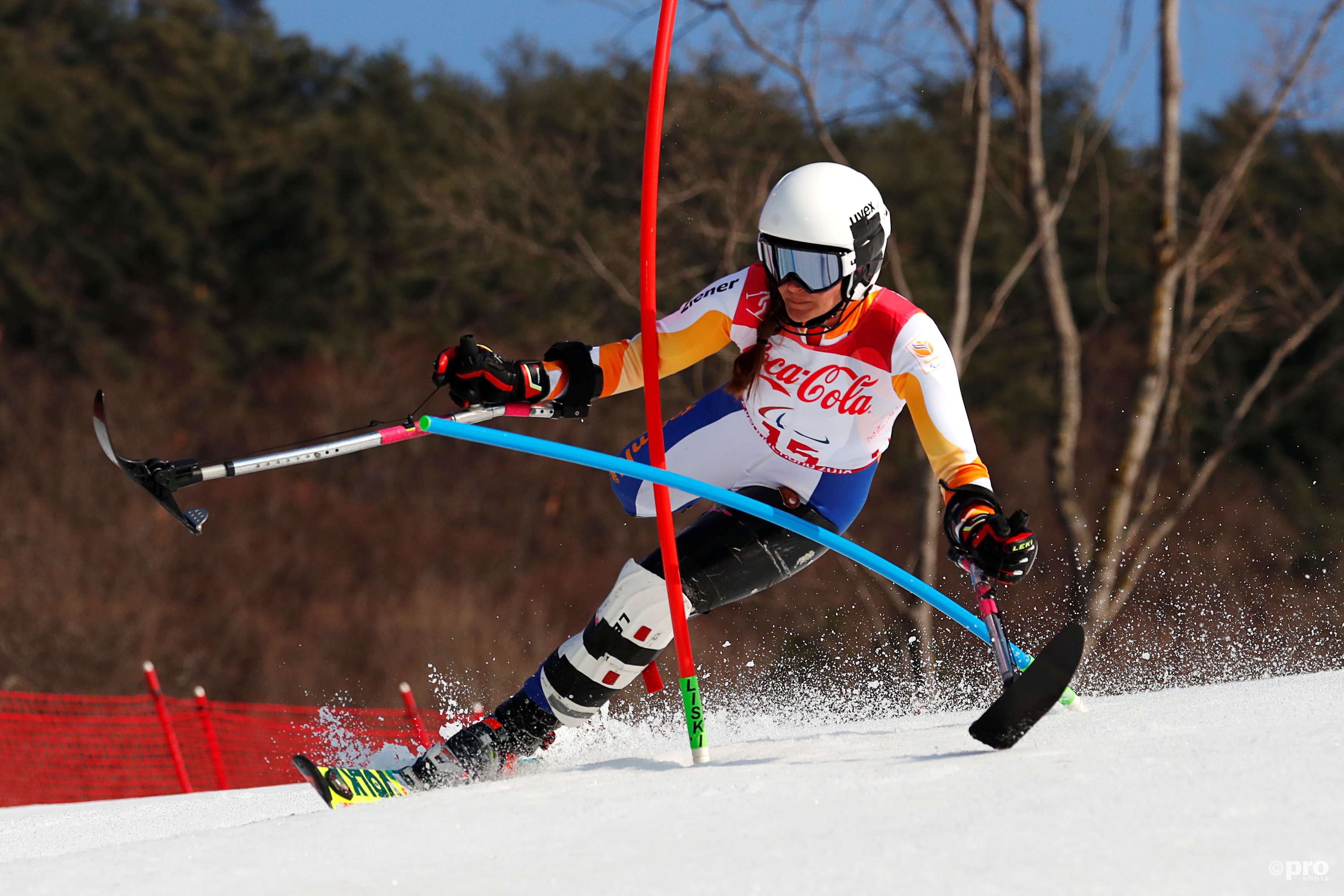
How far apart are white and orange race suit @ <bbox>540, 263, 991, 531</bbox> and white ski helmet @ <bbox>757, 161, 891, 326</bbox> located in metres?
0.13

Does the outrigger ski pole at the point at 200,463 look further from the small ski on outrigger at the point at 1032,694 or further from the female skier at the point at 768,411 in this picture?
the small ski on outrigger at the point at 1032,694

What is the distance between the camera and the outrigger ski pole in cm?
300

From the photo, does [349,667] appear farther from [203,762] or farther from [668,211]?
[668,211]

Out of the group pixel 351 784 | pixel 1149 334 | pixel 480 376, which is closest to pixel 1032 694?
pixel 480 376

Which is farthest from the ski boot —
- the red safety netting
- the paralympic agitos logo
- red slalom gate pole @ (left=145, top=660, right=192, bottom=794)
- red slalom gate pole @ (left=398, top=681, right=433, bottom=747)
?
the red safety netting

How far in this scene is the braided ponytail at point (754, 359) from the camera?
359 cm

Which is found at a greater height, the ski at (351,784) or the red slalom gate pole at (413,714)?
the ski at (351,784)

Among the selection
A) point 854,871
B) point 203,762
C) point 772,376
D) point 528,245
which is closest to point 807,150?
point 528,245

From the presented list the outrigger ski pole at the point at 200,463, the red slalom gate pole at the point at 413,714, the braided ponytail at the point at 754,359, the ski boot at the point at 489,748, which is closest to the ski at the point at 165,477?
the outrigger ski pole at the point at 200,463

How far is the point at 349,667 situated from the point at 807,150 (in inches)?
880

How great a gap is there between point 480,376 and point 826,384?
38.9 inches

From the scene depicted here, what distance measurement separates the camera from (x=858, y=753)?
126 inches

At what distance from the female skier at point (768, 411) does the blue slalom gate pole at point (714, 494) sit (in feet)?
0.59

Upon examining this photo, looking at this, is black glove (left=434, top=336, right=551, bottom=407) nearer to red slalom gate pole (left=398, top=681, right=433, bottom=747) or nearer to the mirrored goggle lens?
the mirrored goggle lens
